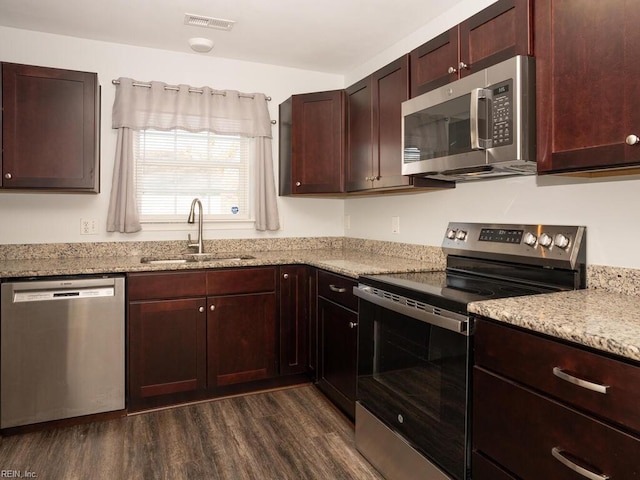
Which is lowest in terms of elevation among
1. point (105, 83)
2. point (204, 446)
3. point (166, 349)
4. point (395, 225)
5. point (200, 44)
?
point (204, 446)

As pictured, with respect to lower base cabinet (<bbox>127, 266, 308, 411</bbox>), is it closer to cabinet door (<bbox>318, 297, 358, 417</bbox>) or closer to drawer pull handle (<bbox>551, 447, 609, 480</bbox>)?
cabinet door (<bbox>318, 297, 358, 417</bbox>)

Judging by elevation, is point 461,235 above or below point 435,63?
below

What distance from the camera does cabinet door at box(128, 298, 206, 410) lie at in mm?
2619

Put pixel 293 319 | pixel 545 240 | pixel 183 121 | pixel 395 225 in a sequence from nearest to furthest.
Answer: pixel 545 240, pixel 293 319, pixel 395 225, pixel 183 121

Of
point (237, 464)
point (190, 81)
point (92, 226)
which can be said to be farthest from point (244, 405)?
point (190, 81)

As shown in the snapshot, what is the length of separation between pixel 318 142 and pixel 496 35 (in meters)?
1.56

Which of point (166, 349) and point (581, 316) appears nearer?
point (581, 316)

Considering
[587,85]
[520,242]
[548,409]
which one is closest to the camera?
[548,409]

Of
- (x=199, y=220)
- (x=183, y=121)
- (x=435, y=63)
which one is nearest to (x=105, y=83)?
(x=183, y=121)

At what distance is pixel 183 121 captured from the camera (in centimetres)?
325

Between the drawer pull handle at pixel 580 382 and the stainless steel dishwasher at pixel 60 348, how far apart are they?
2.22m

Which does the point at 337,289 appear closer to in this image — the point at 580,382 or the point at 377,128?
the point at 377,128

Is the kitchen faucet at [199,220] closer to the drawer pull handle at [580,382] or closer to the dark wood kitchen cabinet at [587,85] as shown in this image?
the dark wood kitchen cabinet at [587,85]

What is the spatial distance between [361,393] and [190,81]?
252 centimetres
